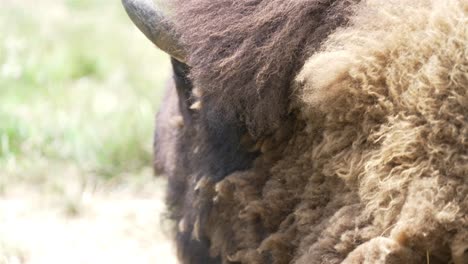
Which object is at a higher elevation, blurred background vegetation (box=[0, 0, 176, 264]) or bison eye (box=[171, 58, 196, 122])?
blurred background vegetation (box=[0, 0, 176, 264])

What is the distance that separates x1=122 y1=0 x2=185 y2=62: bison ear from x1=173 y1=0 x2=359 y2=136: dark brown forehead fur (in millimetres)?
152

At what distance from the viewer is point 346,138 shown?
2.40 m

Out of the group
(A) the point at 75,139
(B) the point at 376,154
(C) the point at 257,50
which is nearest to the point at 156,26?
(C) the point at 257,50

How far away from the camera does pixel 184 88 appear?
3.03m

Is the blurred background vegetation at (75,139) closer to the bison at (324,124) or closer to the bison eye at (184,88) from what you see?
the bison eye at (184,88)

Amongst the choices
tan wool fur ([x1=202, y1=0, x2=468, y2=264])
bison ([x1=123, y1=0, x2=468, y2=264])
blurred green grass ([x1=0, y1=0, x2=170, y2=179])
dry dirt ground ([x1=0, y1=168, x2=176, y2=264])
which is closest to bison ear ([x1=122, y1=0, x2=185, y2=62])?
bison ([x1=123, y1=0, x2=468, y2=264])

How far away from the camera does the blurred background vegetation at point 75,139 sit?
15.5 feet

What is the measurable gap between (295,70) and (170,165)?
44.7 inches

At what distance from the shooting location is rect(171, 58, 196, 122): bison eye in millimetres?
2911

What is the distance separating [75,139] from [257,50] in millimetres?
3574

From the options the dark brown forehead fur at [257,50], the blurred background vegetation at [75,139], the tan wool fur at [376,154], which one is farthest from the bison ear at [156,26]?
the blurred background vegetation at [75,139]

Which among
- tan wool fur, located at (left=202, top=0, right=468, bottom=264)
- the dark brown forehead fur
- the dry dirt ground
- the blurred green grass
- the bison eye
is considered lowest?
tan wool fur, located at (left=202, top=0, right=468, bottom=264)

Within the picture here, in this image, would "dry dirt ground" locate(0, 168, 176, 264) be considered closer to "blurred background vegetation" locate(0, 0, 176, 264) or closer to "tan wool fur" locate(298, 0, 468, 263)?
"blurred background vegetation" locate(0, 0, 176, 264)

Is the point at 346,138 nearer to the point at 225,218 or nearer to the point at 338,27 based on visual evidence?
the point at 338,27
